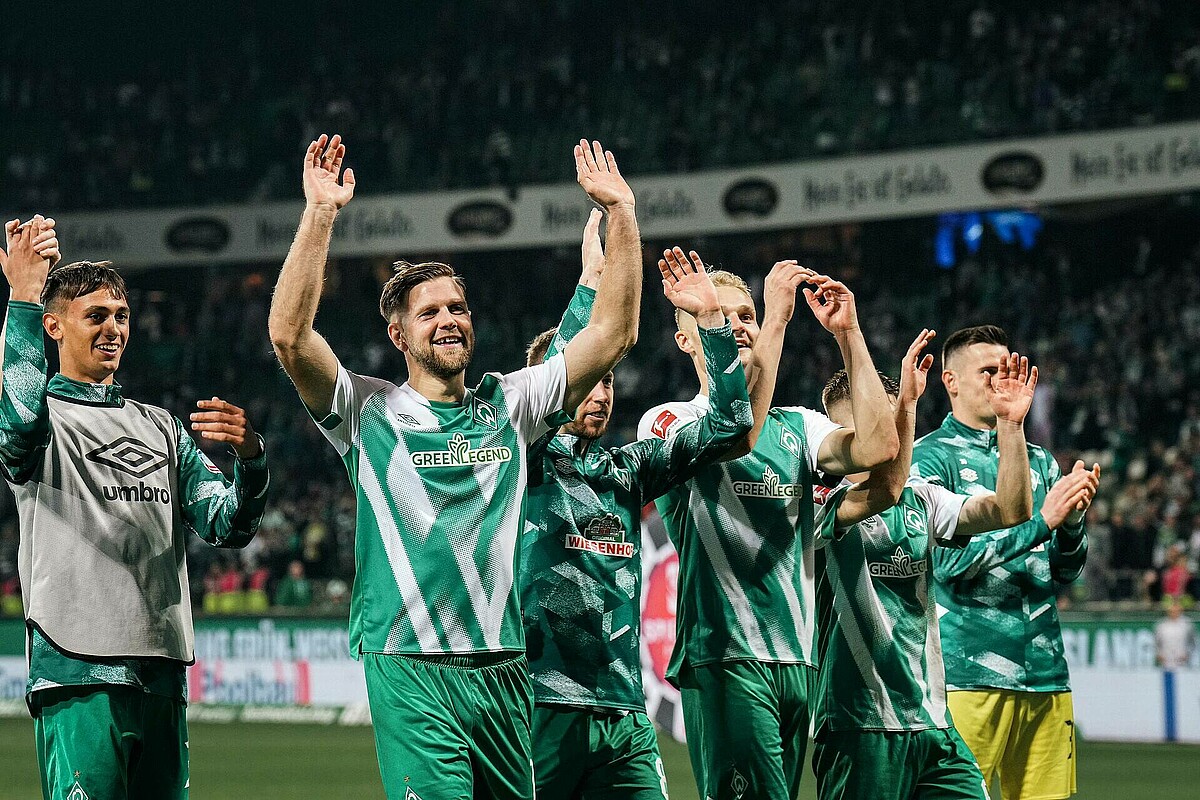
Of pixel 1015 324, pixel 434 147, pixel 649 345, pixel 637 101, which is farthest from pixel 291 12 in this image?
pixel 1015 324

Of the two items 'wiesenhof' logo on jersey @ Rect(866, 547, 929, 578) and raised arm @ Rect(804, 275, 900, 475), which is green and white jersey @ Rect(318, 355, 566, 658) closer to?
raised arm @ Rect(804, 275, 900, 475)

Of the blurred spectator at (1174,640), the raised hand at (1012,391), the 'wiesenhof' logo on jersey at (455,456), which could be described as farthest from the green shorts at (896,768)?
the blurred spectator at (1174,640)

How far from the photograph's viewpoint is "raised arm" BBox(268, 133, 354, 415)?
4.62 m

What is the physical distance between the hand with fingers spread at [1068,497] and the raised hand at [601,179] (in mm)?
2216

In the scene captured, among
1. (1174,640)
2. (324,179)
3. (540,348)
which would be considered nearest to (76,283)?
(324,179)

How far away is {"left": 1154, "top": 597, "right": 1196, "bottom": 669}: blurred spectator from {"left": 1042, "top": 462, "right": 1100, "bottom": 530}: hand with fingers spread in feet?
32.0

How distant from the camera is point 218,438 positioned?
481cm

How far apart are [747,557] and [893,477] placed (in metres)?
0.63

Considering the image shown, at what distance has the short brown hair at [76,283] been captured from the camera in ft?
17.1

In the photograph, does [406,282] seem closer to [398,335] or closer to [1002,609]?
[398,335]

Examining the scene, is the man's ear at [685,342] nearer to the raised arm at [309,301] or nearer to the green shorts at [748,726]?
the green shorts at [748,726]

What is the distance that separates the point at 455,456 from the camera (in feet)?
15.7

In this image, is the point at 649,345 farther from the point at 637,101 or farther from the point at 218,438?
the point at 218,438

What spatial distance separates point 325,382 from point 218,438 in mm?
374
